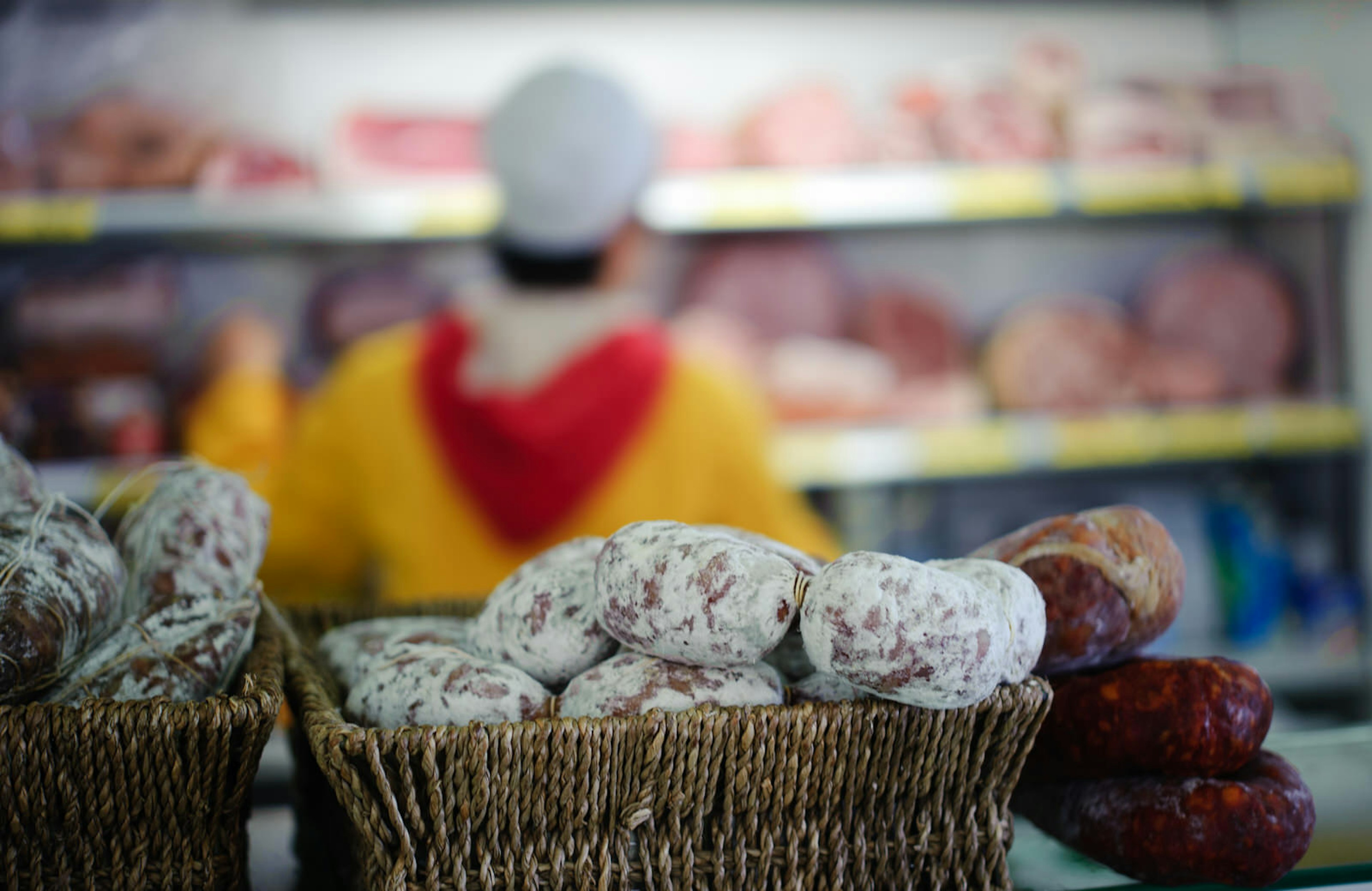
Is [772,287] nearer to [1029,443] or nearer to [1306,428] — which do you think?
[1029,443]

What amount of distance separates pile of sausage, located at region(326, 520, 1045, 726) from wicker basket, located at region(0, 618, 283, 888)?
0.09 metres

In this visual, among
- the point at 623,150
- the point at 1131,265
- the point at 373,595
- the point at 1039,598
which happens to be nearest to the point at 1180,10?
the point at 1131,265

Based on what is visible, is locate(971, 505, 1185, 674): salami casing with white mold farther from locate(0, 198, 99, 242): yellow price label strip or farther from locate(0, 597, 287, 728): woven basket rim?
locate(0, 198, 99, 242): yellow price label strip

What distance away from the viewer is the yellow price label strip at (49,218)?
1956mm

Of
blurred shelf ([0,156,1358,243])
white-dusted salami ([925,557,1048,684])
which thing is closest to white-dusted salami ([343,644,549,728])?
white-dusted salami ([925,557,1048,684])

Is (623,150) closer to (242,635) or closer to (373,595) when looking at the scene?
(373,595)

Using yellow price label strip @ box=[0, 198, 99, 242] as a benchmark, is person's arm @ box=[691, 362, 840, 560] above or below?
below

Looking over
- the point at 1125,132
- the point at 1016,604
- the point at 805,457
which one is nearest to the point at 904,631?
the point at 1016,604

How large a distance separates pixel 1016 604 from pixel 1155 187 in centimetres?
188

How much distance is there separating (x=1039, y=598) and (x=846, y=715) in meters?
0.15

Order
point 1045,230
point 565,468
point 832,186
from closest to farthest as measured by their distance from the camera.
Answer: point 565,468 → point 832,186 → point 1045,230

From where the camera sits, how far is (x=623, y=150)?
5.01ft

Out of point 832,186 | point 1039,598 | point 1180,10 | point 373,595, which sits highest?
point 1180,10

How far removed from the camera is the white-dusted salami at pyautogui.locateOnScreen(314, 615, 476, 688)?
2.51ft
